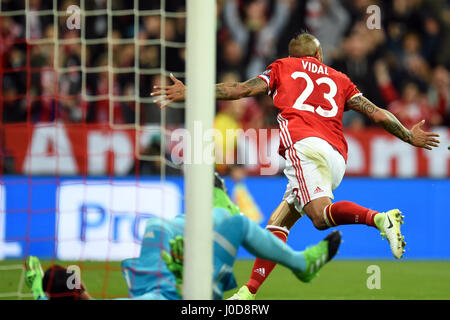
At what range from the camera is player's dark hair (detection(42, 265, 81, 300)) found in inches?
179

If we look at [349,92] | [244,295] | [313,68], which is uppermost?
[313,68]

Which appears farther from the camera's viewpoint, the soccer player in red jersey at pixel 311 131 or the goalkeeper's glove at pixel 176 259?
the soccer player in red jersey at pixel 311 131

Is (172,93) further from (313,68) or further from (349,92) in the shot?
(349,92)

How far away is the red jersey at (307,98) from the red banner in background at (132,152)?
379 cm

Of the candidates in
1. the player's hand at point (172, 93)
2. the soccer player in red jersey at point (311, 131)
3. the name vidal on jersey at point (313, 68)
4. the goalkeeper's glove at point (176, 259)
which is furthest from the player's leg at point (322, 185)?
the goalkeeper's glove at point (176, 259)

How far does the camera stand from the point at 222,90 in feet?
17.6

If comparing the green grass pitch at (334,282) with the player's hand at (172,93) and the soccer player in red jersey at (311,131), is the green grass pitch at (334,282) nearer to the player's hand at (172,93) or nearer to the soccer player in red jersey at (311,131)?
the soccer player in red jersey at (311,131)

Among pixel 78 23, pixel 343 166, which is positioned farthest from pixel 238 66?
pixel 343 166

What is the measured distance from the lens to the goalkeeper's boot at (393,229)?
16.3 feet

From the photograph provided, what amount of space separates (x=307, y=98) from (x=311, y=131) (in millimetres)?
268

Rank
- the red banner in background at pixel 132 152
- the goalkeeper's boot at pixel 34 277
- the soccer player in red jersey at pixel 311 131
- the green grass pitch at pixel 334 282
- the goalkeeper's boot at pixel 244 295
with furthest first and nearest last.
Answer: the red banner in background at pixel 132 152 < the green grass pitch at pixel 334 282 < the goalkeeper's boot at pixel 244 295 < the soccer player in red jersey at pixel 311 131 < the goalkeeper's boot at pixel 34 277

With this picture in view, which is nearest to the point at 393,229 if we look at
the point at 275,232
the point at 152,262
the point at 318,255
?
the point at 318,255

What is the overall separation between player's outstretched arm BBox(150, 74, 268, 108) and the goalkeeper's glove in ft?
3.54

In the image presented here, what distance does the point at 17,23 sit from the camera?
11227 mm
